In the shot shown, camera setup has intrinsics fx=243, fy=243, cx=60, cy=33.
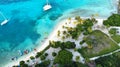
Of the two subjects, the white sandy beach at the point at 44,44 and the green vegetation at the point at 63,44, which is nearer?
the green vegetation at the point at 63,44

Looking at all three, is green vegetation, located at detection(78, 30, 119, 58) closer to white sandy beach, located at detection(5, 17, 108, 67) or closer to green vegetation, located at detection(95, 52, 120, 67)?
green vegetation, located at detection(95, 52, 120, 67)

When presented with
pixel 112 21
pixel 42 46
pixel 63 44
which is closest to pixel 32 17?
pixel 42 46

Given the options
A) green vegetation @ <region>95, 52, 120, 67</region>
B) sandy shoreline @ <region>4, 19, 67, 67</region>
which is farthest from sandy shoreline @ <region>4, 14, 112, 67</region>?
green vegetation @ <region>95, 52, 120, 67</region>

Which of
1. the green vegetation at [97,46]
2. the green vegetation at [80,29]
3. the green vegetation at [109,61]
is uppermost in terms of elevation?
the green vegetation at [80,29]

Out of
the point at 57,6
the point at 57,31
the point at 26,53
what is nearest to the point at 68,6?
the point at 57,6

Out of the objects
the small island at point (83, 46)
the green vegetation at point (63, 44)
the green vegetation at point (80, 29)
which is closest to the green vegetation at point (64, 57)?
the small island at point (83, 46)

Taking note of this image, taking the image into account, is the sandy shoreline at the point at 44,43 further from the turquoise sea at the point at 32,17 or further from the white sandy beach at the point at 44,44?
the turquoise sea at the point at 32,17
